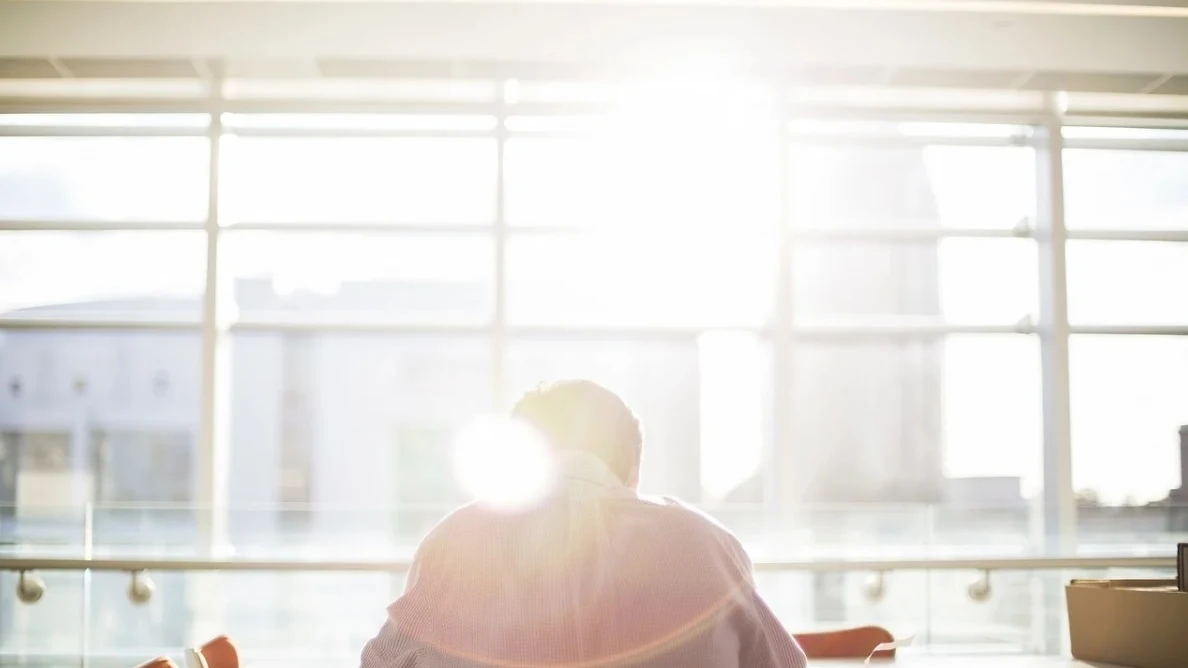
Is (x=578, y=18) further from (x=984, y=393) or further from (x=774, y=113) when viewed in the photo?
(x=984, y=393)

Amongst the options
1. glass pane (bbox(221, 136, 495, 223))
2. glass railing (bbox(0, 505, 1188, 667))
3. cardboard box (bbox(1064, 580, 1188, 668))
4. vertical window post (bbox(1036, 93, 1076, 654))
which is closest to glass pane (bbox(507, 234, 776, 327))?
glass pane (bbox(221, 136, 495, 223))

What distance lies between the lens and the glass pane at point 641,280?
23.1 ft

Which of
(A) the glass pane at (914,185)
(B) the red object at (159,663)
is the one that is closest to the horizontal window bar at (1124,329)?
(A) the glass pane at (914,185)

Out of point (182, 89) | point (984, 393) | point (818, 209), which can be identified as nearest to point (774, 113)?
point (818, 209)

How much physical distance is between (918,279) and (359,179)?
3.45 meters

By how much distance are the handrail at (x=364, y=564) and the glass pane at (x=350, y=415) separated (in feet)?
6.31

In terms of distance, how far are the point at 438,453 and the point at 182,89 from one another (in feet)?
8.71

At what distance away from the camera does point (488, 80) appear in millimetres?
6934

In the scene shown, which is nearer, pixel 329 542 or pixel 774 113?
pixel 329 542

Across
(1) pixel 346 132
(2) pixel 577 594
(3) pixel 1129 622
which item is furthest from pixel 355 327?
(2) pixel 577 594

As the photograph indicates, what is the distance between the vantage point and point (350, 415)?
753cm

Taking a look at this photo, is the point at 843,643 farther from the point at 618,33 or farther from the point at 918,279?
the point at 918,279

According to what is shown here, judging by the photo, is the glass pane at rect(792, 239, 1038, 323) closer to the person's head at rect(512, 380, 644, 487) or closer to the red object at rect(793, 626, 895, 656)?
the red object at rect(793, 626, 895, 656)

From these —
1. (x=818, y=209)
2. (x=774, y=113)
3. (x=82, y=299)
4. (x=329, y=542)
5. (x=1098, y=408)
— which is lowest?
(x=329, y=542)
